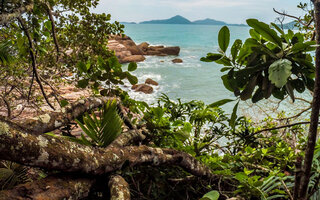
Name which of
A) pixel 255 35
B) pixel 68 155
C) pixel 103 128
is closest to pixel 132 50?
pixel 103 128

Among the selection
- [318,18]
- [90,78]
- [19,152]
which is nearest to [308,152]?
[318,18]

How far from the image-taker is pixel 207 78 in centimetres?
1925

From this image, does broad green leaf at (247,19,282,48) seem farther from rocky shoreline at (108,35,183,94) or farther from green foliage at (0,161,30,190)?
rocky shoreline at (108,35,183,94)

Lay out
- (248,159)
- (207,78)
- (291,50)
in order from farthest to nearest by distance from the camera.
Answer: (207,78) < (248,159) < (291,50)

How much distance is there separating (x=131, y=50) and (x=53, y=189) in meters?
26.9

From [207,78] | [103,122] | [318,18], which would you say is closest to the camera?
[318,18]

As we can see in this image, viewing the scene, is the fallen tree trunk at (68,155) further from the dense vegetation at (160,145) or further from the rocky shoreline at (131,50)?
the rocky shoreline at (131,50)

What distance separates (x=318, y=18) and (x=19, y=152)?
44.1 inches

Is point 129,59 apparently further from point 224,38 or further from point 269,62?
point 269,62

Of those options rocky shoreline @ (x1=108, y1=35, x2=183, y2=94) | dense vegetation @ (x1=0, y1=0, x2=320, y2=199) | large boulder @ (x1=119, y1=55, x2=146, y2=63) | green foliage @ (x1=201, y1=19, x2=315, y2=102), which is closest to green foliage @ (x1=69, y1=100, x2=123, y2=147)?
dense vegetation @ (x1=0, y1=0, x2=320, y2=199)

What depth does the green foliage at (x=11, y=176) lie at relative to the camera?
1.25 meters

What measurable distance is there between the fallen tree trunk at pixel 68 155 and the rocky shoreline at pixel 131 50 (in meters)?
21.0

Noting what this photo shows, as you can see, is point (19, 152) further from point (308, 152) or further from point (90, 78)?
point (90, 78)

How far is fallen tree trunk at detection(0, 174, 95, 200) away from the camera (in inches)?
32.1
